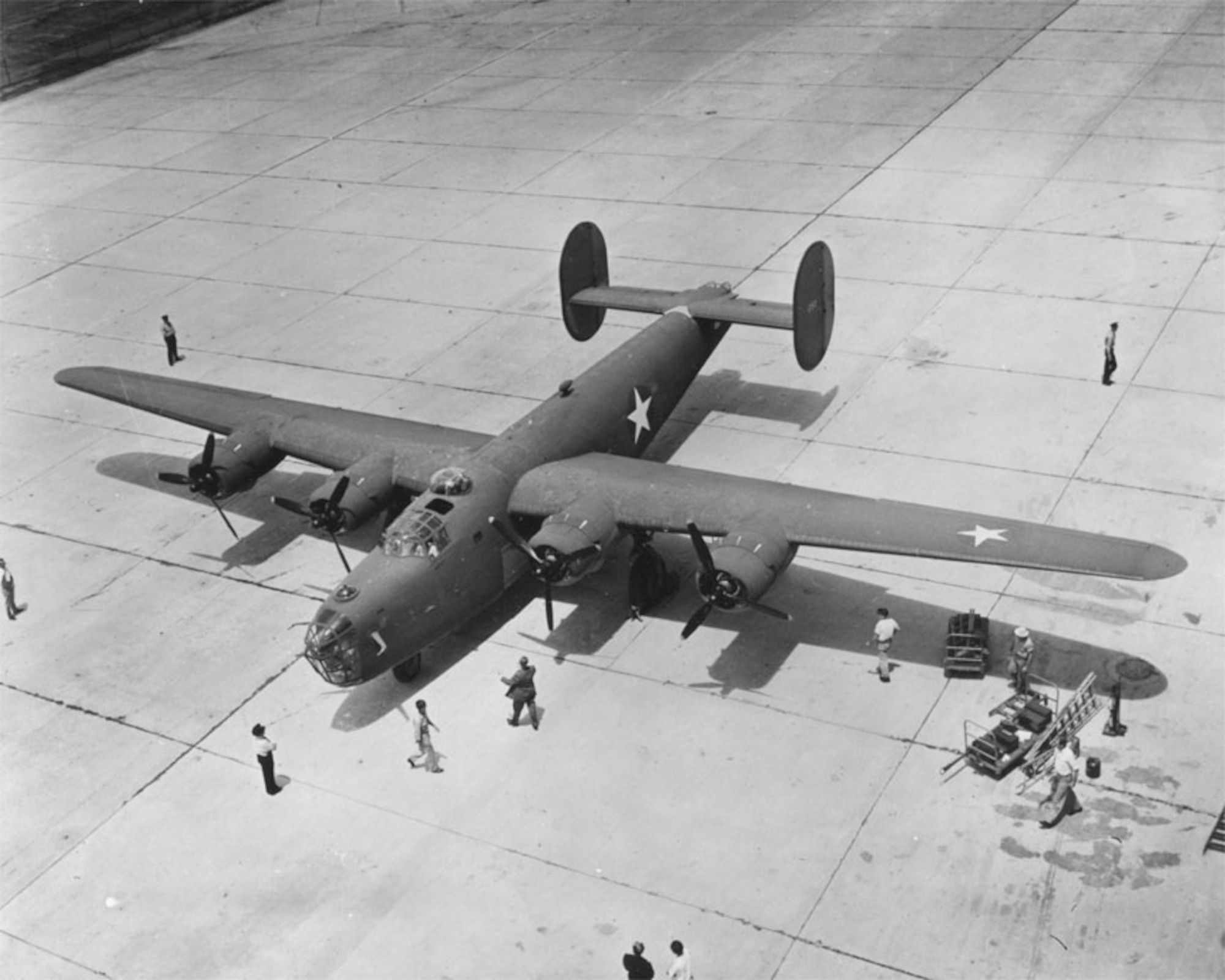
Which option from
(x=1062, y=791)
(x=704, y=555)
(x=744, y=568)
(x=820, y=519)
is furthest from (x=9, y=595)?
(x=1062, y=791)

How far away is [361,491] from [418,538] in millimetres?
2664

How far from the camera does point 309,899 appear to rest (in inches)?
800

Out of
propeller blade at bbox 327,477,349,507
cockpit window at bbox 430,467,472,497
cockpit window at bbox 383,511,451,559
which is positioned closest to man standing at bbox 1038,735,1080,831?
cockpit window at bbox 383,511,451,559

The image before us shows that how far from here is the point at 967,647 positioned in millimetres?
23188

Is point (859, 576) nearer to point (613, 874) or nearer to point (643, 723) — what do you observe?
point (643, 723)

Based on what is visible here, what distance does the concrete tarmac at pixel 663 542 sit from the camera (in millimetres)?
19766

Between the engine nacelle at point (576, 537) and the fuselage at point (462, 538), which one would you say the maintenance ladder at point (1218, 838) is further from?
the fuselage at point (462, 538)

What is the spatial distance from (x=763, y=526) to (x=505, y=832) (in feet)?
21.3

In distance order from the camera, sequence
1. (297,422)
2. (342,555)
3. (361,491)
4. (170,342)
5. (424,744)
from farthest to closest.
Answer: (170,342) → (297,422) → (361,491) → (342,555) → (424,744)

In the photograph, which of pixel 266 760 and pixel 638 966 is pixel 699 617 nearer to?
pixel 638 966

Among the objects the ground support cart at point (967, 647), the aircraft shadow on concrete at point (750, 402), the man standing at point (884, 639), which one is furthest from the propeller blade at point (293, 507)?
the ground support cart at point (967, 647)

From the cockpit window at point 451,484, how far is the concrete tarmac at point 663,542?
277 centimetres

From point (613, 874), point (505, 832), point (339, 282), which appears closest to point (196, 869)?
point (505, 832)

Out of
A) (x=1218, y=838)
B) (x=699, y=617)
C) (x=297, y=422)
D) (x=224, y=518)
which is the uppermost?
(x=297, y=422)
